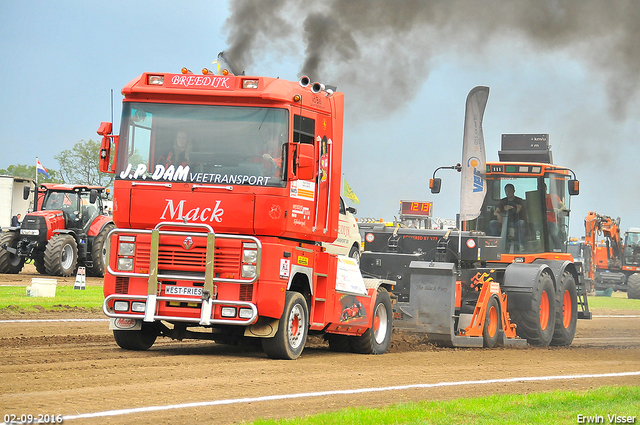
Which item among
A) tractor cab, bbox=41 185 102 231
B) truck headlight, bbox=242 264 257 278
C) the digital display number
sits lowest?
truck headlight, bbox=242 264 257 278

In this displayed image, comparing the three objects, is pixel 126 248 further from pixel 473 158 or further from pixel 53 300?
pixel 53 300

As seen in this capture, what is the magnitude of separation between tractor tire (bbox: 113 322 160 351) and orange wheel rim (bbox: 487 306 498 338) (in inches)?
243

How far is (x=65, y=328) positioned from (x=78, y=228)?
45.2 ft

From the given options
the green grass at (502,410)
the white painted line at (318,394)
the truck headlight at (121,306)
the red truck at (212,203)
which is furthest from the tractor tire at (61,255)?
the green grass at (502,410)

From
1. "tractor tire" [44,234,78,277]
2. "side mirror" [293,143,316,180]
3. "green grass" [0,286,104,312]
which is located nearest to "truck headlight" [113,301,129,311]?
"side mirror" [293,143,316,180]

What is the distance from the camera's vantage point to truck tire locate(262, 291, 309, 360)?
10.4m

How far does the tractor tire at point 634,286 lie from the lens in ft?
129

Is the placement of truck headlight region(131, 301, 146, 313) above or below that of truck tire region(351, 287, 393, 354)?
above

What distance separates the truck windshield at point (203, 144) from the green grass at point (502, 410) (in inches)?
145

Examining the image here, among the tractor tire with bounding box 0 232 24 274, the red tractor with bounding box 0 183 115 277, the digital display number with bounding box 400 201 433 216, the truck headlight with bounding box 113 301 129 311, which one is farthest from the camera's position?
the digital display number with bounding box 400 201 433 216

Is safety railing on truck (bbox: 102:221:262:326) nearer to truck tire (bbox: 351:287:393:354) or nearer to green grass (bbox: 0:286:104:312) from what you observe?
truck tire (bbox: 351:287:393:354)

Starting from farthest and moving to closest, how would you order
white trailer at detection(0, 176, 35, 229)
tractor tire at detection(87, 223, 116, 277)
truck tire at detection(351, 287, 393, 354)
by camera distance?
white trailer at detection(0, 176, 35, 229)
tractor tire at detection(87, 223, 116, 277)
truck tire at detection(351, 287, 393, 354)

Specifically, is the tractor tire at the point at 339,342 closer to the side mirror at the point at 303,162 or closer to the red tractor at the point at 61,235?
the side mirror at the point at 303,162

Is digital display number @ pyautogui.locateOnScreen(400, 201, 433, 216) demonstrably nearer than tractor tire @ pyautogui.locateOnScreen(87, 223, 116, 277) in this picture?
No
